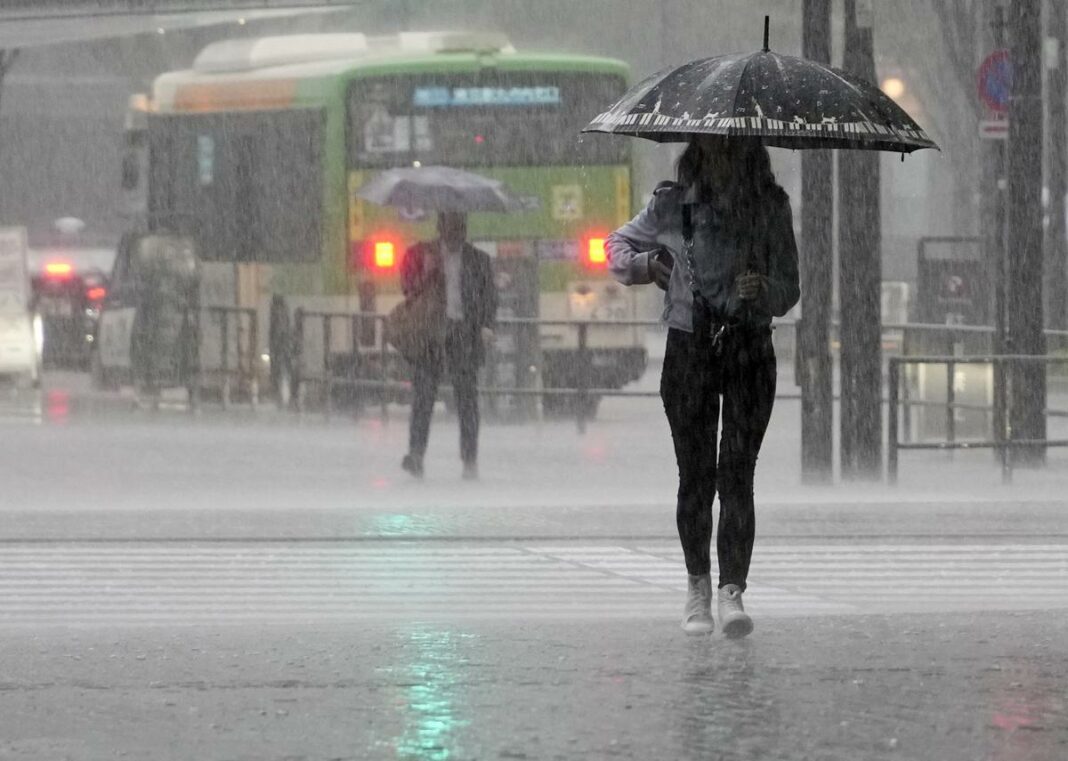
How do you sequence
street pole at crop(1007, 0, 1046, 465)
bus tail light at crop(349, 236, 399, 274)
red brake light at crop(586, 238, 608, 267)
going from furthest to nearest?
red brake light at crop(586, 238, 608, 267), bus tail light at crop(349, 236, 399, 274), street pole at crop(1007, 0, 1046, 465)

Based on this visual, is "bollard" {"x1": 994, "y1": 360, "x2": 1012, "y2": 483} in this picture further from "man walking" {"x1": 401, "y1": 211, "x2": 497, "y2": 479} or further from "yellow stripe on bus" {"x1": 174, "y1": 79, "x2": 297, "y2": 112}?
"yellow stripe on bus" {"x1": 174, "y1": 79, "x2": 297, "y2": 112}

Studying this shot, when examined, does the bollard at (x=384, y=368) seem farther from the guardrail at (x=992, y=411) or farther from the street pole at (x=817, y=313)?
the street pole at (x=817, y=313)

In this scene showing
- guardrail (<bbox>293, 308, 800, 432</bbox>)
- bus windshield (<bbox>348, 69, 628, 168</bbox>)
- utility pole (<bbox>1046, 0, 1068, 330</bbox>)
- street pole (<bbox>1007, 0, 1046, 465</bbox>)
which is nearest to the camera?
street pole (<bbox>1007, 0, 1046, 465</bbox>)

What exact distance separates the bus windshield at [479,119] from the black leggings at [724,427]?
50.3ft

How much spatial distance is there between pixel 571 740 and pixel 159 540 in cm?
576

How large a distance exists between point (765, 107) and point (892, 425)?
688cm

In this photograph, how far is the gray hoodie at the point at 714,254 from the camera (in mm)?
7848

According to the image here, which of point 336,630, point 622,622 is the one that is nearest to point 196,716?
point 336,630

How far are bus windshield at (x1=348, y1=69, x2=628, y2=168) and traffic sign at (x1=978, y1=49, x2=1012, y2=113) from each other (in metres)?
6.78

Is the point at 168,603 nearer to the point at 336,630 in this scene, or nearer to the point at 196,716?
the point at 336,630

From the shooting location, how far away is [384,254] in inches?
905

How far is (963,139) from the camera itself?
35469mm

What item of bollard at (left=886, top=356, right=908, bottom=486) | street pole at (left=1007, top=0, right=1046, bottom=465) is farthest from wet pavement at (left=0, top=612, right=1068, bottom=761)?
street pole at (left=1007, top=0, right=1046, bottom=465)

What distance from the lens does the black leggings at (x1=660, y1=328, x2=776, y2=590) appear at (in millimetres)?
7875
